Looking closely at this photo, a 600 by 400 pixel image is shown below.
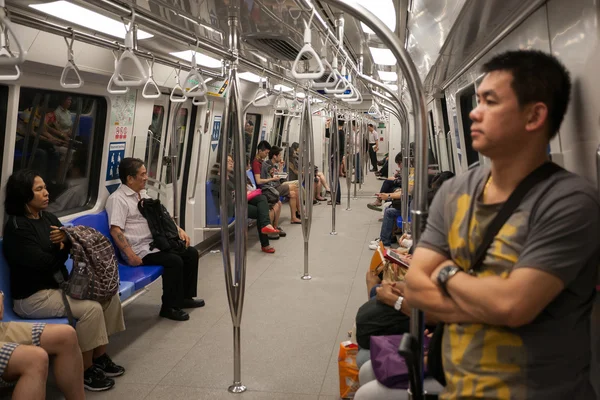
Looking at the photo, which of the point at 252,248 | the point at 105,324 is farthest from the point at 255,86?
the point at 105,324

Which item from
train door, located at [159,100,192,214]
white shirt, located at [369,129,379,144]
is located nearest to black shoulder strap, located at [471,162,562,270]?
train door, located at [159,100,192,214]

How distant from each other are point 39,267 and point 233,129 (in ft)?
5.23

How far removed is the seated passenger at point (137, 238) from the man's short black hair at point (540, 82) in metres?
4.05

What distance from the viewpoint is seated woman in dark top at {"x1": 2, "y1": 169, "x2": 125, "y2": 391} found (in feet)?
12.0

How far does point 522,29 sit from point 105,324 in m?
3.26

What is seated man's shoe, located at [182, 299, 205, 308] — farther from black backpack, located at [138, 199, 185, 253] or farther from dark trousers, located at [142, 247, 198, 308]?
black backpack, located at [138, 199, 185, 253]

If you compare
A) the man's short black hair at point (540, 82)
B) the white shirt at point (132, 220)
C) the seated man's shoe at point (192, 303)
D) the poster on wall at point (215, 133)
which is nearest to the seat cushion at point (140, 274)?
the white shirt at point (132, 220)

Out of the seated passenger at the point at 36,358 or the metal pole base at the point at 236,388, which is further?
the metal pole base at the point at 236,388

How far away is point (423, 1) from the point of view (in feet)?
10.5

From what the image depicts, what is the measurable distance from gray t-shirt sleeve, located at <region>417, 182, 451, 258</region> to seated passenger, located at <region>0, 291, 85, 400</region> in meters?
2.32

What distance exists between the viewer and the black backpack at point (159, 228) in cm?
513

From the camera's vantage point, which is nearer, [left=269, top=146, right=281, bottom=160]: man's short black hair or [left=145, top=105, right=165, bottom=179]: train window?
[left=145, top=105, right=165, bottom=179]: train window

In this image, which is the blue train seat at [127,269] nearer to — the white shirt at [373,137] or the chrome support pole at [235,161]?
the chrome support pole at [235,161]

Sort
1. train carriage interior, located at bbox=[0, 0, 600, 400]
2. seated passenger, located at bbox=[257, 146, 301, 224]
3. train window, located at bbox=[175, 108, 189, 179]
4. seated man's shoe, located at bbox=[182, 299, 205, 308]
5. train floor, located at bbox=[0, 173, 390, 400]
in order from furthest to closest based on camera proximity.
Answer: seated passenger, located at bbox=[257, 146, 301, 224] < train window, located at bbox=[175, 108, 189, 179] < seated man's shoe, located at bbox=[182, 299, 205, 308] < train floor, located at bbox=[0, 173, 390, 400] < train carriage interior, located at bbox=[0, 0, 600, 400]
